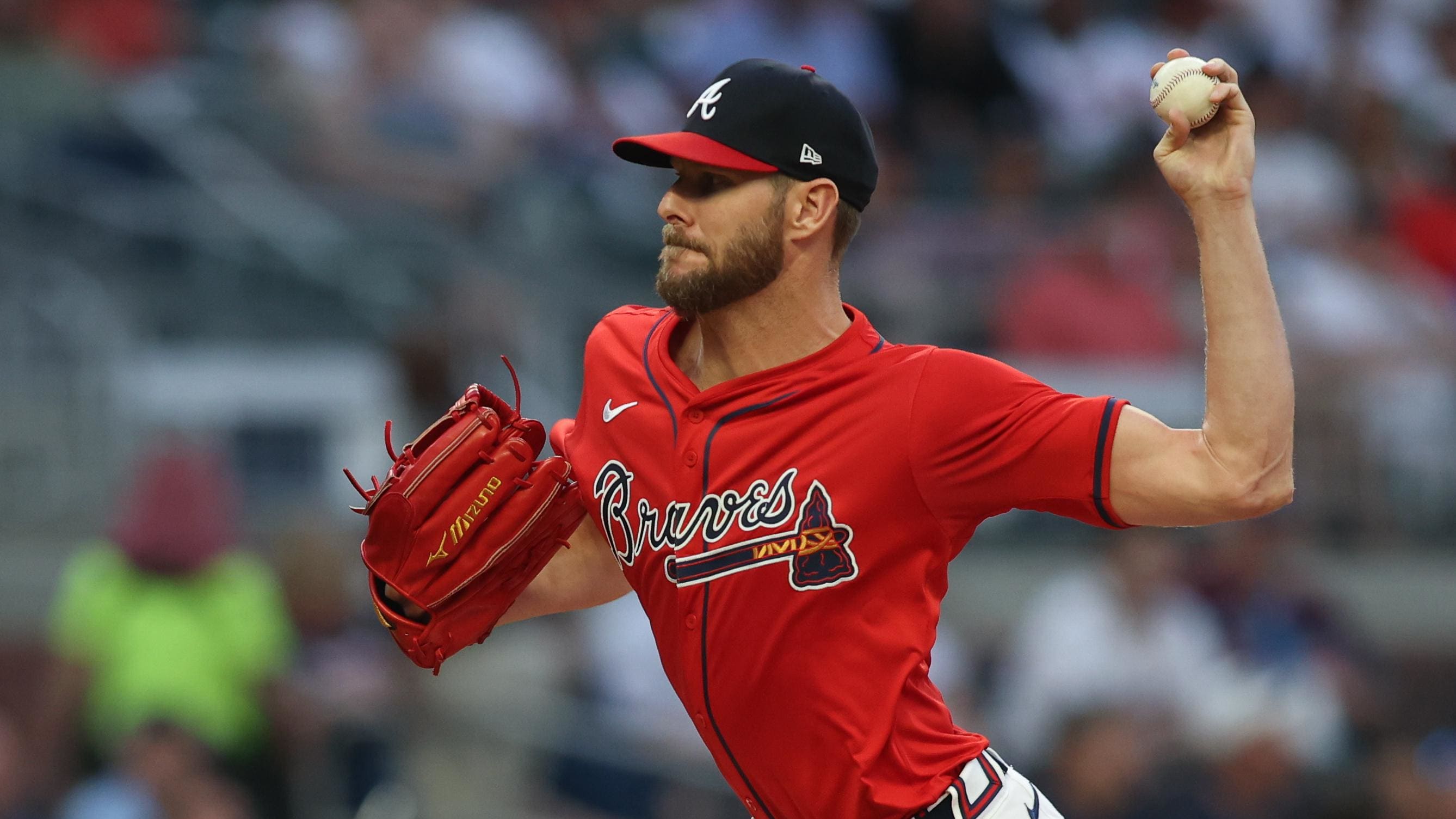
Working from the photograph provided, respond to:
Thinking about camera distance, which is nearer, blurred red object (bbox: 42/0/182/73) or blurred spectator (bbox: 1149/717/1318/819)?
blurred spectator (bbox: 1149/717/1318/819)

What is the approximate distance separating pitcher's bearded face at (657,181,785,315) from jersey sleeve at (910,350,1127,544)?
37cm

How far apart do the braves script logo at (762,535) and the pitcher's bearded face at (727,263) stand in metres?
0.37

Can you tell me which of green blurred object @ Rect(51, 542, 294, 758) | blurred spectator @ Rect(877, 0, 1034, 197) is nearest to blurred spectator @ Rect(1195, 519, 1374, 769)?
blurred spectator @ Rect(877, 0, 1034, 197)

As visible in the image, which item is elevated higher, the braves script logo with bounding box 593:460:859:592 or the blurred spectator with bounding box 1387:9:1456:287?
the blurred spectator with bounding box 1387:9:1456:287

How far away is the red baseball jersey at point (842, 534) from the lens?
3234mm

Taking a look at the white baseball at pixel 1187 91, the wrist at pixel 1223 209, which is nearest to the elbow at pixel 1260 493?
the wrist at pixel 1223 209

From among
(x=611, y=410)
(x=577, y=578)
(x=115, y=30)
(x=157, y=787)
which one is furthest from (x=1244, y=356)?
(x=115, y=30)

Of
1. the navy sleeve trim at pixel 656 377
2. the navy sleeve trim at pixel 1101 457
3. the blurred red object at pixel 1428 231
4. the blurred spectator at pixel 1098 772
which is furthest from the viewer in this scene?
the blurred red object at pixel 1428 231

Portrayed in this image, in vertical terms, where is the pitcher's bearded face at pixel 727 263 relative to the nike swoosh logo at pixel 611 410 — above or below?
above

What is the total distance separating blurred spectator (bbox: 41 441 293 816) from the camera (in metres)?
6.43

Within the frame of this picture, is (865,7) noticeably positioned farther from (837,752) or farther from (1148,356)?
(837,752)

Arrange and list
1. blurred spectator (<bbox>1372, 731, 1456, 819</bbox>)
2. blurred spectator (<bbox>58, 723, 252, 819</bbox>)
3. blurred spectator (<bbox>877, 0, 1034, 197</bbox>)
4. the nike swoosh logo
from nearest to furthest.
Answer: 1. the nike swoosh logo
2. blurred spectator (<bbox>58, 723, 252, 819</bbox>)
3. blurred spectator (<bbox>1372, 731, 1456, 819</bbox>)
4. blurred spectator (<bbox>877, 0, 1034, 197</bbox>)

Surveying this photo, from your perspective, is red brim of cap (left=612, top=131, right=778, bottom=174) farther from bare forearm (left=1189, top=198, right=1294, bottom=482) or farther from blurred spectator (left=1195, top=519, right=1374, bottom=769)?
blurred spectator (left=1195, top=519, right=1374, bottom=769)

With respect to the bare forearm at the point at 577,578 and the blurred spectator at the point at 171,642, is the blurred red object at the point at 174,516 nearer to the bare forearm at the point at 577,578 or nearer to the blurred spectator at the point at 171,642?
the blurred spectator at the point at 171,642
